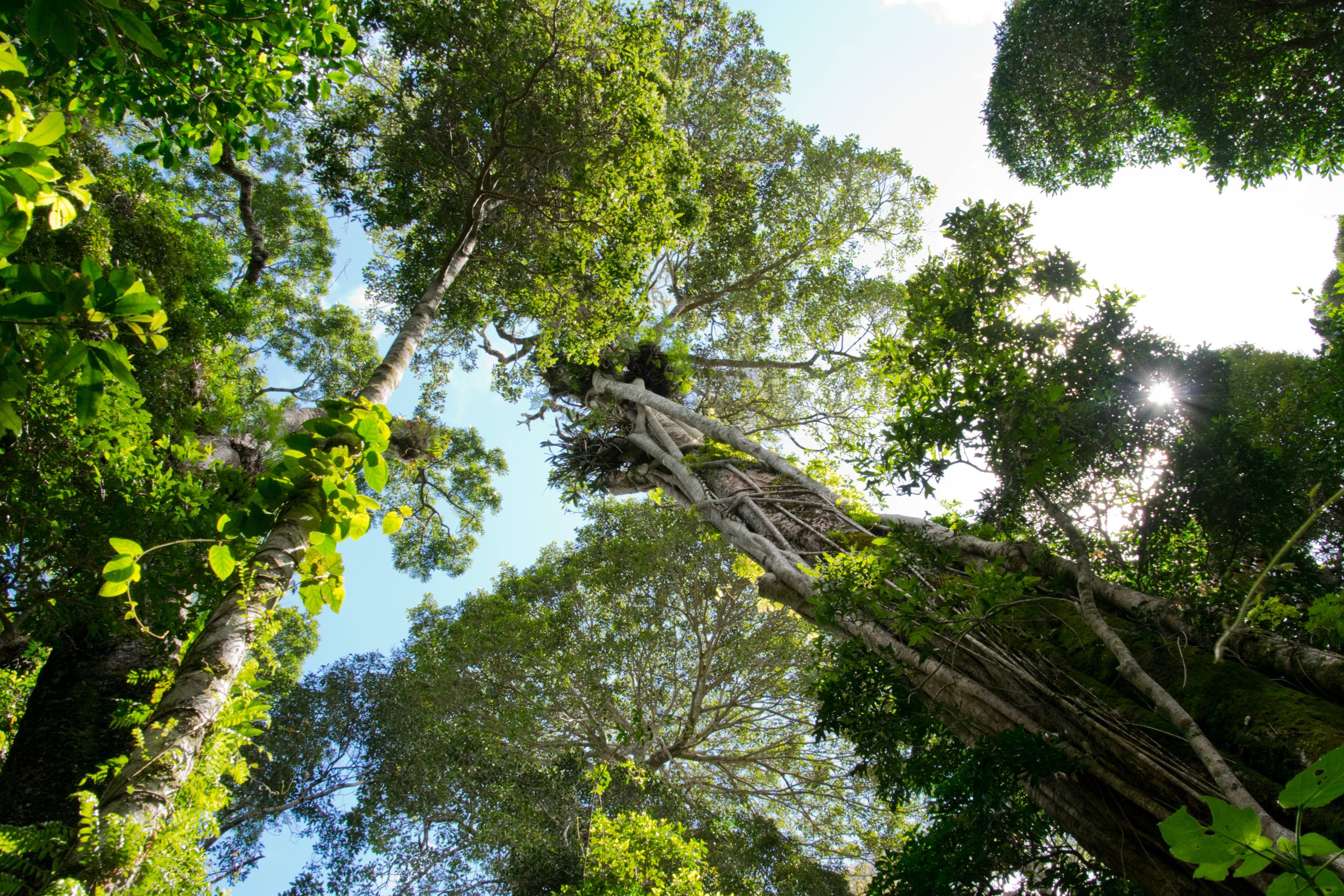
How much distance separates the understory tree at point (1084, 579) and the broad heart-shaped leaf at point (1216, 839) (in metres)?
1.41

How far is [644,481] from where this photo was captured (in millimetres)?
8539

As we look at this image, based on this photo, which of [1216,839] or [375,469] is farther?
[375,469]

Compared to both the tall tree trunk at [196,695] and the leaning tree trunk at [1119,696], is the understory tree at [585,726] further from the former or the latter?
the tall tree trunk at [196,695]

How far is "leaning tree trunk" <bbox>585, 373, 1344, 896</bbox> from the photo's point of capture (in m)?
2.29

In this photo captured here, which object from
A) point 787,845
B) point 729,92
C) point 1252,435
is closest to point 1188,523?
point 1252,435

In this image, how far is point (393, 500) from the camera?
10.9 meters

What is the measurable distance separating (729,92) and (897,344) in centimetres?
825

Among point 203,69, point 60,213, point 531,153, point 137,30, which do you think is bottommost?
point 60,213

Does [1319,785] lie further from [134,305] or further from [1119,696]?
[1119,696]

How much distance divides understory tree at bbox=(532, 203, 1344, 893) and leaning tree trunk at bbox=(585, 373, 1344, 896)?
10mm

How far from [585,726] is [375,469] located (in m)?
8.30

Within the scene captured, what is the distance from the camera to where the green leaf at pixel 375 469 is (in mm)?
1666

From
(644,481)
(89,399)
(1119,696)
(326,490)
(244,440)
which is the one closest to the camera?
(89,399)

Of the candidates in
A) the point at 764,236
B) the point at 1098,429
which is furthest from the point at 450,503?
the point at 1098,429
